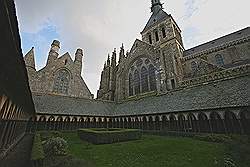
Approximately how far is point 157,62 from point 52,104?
1996 cm

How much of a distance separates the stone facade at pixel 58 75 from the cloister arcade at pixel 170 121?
11001mm

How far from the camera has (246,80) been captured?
1642 cm

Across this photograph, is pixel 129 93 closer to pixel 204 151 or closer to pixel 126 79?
pixel 126 79

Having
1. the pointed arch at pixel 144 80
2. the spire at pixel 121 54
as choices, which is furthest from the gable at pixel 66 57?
the pointed arch at pixel 144 80

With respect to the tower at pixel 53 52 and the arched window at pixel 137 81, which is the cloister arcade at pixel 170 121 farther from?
the tower at pixel 53 52

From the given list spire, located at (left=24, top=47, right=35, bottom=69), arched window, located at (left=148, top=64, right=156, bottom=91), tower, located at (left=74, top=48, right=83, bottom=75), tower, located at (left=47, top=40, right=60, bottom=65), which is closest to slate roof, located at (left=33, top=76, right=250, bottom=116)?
arched window, located at (left=148, top=64, right=156, bottom=91)

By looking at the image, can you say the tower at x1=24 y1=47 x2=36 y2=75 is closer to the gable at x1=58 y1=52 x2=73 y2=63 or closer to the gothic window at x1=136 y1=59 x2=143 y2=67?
the gable at x1=58 y1=52 x2=73 y2=63

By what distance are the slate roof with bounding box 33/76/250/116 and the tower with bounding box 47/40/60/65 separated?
11.1m

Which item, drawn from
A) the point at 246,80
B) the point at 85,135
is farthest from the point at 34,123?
the point at 246,80

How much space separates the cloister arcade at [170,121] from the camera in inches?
546

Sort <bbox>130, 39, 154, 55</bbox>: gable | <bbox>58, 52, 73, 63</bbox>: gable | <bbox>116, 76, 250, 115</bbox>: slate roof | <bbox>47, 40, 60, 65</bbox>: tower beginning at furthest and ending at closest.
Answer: <bbox>58, 52, 73, 63</bbox>: gable
<bbox>47, 40, 60, 65</bbox>: tower
<bbox>130, 39, 154, 55</bbox>: gable
<bbox>116, 76, 250, 115</bbox>: slate roof

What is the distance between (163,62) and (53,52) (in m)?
24.6

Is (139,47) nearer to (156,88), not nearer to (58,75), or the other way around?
(156,88)

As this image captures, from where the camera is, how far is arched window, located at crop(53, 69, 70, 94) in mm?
32906
